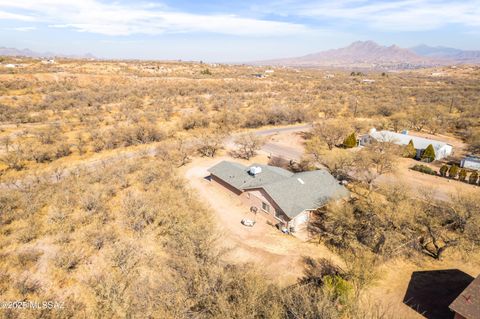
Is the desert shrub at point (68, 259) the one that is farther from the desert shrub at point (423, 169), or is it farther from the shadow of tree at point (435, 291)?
the desert shrub at point (423, 169)

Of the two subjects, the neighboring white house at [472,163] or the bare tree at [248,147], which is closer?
the neighboring white house at [472,163]

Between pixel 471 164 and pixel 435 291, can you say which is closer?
pixel 435 291

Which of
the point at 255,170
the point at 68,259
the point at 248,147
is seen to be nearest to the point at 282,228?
the point at 255,170

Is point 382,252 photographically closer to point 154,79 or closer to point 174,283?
point 174,283

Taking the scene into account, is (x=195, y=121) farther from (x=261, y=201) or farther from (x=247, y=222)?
(x=247, y=222)

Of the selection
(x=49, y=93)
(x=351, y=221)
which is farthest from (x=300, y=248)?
(x=49, y=93)

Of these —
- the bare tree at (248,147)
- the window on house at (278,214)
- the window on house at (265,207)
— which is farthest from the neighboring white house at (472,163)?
the window on house at (265,207)

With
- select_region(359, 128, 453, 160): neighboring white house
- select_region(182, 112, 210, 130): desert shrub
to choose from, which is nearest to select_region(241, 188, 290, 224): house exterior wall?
select_region(359, 128, 453, 160): neighboring white house
